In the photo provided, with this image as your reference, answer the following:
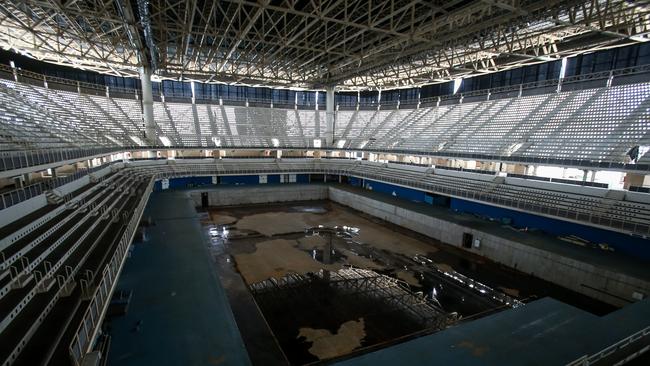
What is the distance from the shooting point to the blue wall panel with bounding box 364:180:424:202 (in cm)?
2467

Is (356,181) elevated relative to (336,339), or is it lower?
elevated

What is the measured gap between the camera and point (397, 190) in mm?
26734

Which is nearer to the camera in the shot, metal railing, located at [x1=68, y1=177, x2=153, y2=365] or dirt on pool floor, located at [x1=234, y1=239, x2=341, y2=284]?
metal railing, located at [x1=68, y1=177, x2=153, y2=365]

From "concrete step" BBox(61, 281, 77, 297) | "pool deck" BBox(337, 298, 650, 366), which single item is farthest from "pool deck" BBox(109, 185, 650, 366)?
"concrete step" BBox(61, 281, 77, 297)

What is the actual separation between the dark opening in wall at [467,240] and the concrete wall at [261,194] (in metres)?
15.0

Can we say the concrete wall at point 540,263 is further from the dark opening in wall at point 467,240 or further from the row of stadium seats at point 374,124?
the row of stadium seats at point 374,124

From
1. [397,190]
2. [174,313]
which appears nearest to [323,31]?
[397,190]

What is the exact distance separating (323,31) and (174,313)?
18.1m

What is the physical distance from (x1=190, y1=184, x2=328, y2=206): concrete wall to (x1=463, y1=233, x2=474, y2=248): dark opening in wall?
15.0 meters

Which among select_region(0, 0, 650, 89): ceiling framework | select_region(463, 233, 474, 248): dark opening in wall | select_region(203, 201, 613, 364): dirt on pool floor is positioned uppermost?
select_region(0, 0, 650, 89): ceiling framework

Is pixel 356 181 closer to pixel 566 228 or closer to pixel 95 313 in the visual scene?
pixel 566 228

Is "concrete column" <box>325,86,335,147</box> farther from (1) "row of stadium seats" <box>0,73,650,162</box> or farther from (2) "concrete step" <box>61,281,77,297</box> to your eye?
(2) "concrete step" <box>61,281,77,297</box>

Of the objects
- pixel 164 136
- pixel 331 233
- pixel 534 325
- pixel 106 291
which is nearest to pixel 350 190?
pixel 331 233

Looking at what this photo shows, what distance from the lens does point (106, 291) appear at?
6.37 m
